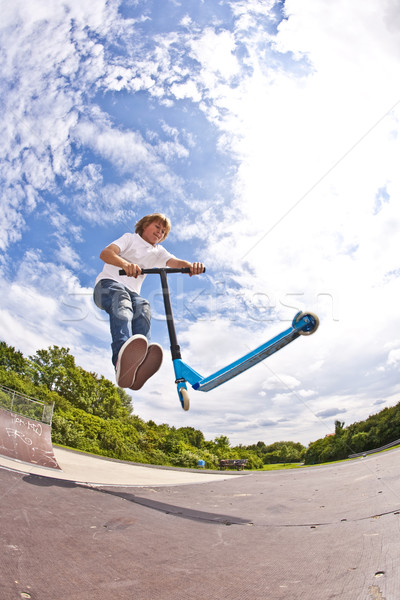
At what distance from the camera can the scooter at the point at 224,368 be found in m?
2.90

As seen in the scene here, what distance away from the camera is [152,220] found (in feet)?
13.1

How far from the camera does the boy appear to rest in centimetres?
316

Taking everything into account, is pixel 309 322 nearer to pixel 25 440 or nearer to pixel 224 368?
pixel 224 368

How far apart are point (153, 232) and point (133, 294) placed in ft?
3.07

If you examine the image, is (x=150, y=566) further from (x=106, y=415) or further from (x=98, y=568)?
(x=106, y=415)

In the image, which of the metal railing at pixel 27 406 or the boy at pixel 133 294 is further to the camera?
the metal railing at pixel 27 406

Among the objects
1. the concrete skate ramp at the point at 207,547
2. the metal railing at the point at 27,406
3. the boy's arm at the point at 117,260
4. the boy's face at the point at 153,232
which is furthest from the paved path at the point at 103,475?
the boy's face at the point at 153,232

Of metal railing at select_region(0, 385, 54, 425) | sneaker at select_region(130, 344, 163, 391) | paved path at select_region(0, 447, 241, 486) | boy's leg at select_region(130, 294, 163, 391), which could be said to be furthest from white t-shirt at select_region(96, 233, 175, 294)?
metal railing at select_region(0, 385, 54, 425)

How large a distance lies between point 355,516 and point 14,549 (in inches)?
70.0

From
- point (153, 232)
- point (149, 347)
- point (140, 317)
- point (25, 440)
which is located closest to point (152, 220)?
point (153, 232)

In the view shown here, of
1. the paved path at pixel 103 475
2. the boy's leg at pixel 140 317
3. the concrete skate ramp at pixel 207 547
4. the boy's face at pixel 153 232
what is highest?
the boy's face at pixel 153 232

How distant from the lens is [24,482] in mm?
2867

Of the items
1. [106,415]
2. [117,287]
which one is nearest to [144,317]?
[117,287]

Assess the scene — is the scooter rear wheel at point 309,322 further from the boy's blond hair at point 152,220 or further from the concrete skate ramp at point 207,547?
the boy's blond hair at point 152,220
